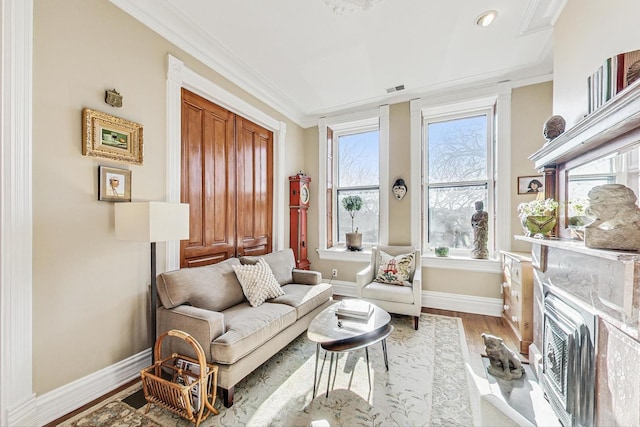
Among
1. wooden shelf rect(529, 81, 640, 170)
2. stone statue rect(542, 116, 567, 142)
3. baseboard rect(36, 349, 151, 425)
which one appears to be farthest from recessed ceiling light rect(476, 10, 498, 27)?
baseboard rect(36, 349, 151, 425)

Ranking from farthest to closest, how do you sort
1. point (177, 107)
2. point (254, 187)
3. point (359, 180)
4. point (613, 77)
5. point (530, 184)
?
point (359, 180) < point (254, 187) < point (530, 184) < point (177, 107) < point (613, 77)

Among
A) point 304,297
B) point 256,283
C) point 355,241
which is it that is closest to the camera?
point 256,283

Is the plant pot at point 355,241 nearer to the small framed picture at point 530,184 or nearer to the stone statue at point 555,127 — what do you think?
the small framed picture at point 530,184

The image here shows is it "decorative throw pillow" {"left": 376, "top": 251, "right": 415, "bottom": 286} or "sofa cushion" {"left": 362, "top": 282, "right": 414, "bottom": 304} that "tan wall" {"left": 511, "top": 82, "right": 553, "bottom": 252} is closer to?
"decorative throw pillow" {"left": 376, "top": 251, "right": 415, "bottom": 286}

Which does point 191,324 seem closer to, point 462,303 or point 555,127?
point 555,127

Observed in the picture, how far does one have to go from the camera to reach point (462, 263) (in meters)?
3.40

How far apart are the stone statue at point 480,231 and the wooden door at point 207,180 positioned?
3.05m

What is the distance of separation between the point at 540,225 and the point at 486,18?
71.6 inches

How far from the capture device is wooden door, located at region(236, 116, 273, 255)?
10.5ft

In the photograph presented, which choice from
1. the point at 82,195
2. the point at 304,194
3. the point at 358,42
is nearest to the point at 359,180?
the point at 304,194

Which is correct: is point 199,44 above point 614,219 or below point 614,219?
above

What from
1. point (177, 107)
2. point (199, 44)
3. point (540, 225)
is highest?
point (199, 44)

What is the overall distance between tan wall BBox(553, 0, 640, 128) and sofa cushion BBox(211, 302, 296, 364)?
8.69 ft

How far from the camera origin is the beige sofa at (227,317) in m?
1.74
